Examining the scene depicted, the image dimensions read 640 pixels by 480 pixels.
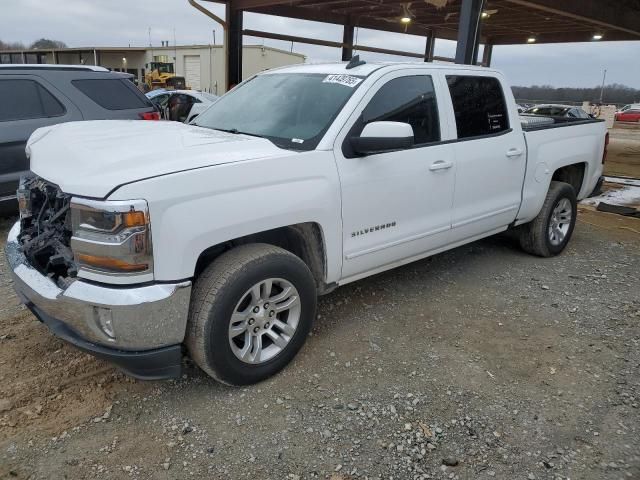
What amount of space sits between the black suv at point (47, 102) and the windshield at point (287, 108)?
2.73 m

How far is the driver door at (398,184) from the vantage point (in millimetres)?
3367

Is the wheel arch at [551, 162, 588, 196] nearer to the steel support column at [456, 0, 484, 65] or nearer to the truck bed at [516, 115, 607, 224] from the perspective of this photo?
the truck bed at [516, 115, 607, 224]

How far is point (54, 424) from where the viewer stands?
273cm

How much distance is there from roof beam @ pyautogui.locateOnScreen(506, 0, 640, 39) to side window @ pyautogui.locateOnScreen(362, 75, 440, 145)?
7.10 metres

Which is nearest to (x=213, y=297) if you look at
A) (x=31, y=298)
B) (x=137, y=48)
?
(x=31, y=298)

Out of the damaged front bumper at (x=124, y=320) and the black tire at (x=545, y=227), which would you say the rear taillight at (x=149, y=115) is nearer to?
the damaged front bumper at (x=124, y=320)

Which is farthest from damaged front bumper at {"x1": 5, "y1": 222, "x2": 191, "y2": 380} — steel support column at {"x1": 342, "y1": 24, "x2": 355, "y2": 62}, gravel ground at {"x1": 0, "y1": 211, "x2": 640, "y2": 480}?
steel support column at {"x1": 342, "y1": 24, "x2": 355, "y2": 62}

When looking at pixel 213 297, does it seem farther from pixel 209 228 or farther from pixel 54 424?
pixel 54 424

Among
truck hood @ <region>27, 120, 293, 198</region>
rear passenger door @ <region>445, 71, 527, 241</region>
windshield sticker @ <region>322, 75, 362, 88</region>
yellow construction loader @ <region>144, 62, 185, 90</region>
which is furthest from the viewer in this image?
yellow construction loader @ <region>144, 62, 185, 90</region>

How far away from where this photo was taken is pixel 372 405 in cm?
295

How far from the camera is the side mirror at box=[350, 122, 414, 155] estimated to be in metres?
3.21

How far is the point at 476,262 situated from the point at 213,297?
346 cm

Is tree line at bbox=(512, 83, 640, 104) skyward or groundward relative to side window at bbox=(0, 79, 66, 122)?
skyward

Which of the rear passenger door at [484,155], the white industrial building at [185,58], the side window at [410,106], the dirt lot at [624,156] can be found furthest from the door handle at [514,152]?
the white industrial building at [185,58]
